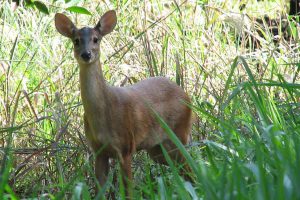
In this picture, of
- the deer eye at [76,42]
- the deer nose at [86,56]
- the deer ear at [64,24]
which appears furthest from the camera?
the deer ear at [64,24]

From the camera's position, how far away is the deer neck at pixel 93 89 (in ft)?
19.0

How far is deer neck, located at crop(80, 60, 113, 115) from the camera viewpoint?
578cm

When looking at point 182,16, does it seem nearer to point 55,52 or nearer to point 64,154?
point 55,52

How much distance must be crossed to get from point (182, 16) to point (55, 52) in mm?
1189

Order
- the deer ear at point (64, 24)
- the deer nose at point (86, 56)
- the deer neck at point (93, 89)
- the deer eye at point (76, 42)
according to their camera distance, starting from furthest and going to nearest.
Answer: the deer ear at point (64, 24), the deer eye at point (76, 42), the deer neck at point (93, 89), the deer nose at point (86, 56)

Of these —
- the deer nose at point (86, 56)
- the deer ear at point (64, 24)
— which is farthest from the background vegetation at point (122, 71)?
the deer nose at point (86, 56)

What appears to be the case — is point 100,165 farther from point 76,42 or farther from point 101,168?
point 76,42

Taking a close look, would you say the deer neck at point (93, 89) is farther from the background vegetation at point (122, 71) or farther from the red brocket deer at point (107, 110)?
the background vegetation at point (122, 71)

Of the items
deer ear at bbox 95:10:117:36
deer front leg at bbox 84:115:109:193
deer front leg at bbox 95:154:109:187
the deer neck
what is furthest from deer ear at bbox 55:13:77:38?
deer front leg at bbox 95:154:109:187

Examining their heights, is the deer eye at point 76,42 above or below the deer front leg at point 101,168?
above

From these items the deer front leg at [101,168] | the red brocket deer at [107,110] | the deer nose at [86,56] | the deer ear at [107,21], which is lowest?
the deer front leg at [101,168]

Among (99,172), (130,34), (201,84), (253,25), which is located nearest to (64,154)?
(99,172)

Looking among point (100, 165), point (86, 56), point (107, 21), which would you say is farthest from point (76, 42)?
point (100, 165)

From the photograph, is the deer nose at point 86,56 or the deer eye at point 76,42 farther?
the deer eye at point 76,42
